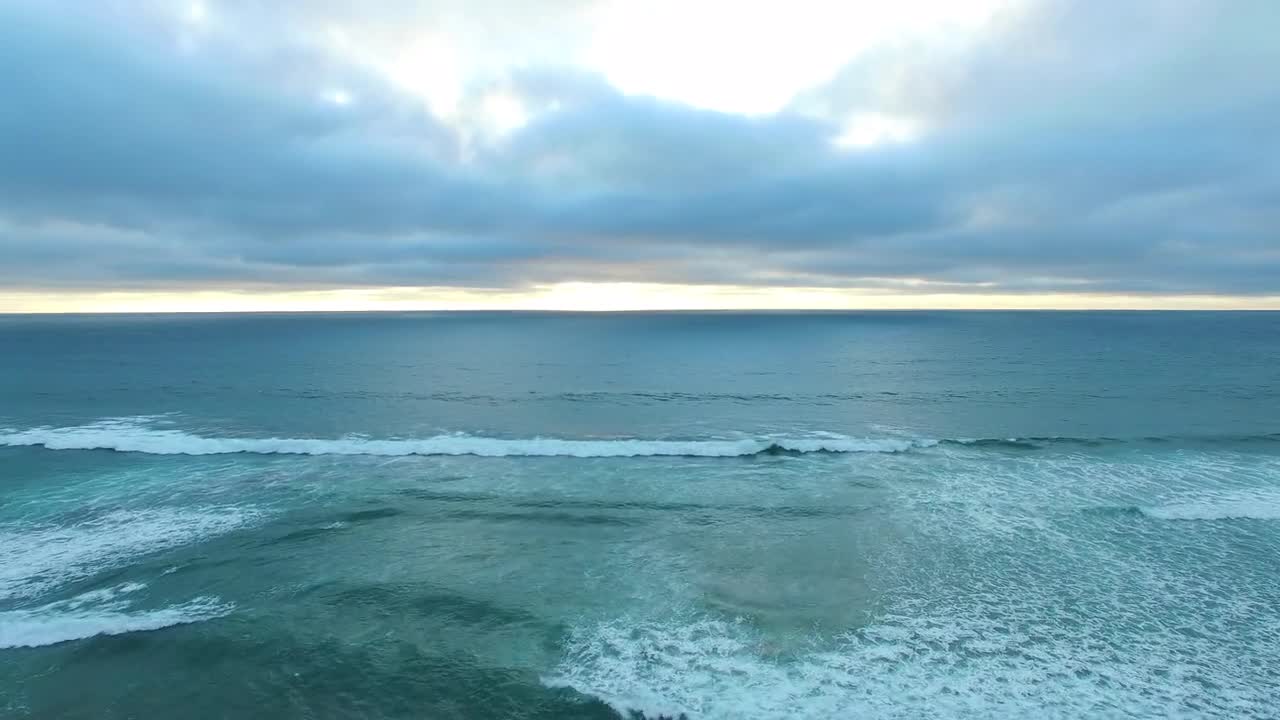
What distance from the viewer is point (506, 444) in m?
33.7

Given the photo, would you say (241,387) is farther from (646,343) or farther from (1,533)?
(646,343)

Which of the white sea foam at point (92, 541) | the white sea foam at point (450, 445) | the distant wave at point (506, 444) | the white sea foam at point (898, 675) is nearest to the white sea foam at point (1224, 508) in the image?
the distant wave at point (506, 444)

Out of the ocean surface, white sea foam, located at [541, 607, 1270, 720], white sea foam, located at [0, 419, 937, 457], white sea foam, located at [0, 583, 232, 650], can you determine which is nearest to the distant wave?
white sea foam, located at [0, 419, 937, 457]

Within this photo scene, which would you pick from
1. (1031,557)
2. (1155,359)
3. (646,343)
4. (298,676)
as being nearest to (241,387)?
(298,676)

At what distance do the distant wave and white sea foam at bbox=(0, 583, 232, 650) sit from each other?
1559 centimetres

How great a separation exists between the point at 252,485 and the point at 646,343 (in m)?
91.2

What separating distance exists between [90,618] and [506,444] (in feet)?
63.3

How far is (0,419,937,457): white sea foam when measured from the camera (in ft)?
107

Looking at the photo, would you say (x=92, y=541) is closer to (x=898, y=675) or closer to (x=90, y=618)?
(x=90, y=618)

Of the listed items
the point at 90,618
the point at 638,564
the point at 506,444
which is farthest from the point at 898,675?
the point at 506,444

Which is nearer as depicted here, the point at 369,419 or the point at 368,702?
the point at 368,702

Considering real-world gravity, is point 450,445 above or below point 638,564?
above

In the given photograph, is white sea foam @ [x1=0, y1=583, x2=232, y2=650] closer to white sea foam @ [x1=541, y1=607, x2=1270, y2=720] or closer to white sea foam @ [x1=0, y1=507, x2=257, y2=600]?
white sea foam @ [x1=0, y1=507, x2=257, y2=600]

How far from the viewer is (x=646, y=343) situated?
379 feet
